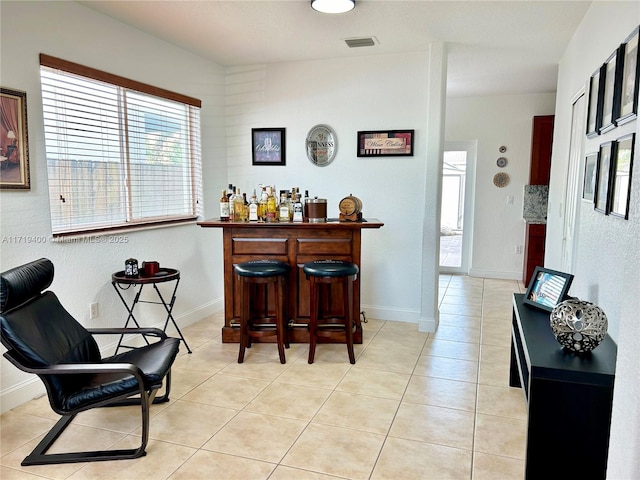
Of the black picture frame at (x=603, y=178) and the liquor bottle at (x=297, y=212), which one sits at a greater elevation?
the black picture frame at (x=603, y=178)

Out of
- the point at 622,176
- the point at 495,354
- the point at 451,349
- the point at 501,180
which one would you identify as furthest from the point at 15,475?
the point at 501,180

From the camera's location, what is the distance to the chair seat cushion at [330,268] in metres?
3.27

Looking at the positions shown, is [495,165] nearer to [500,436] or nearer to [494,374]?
[494,374]

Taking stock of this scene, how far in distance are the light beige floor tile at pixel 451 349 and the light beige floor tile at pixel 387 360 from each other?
6.2 inches

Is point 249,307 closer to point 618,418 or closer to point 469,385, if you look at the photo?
point 469,385

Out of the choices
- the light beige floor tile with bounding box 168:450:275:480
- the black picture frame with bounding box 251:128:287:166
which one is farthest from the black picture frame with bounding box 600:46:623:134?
the black picture frame with bounding box 251:128:287:166

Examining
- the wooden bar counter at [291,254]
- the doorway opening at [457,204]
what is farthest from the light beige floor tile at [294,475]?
the doorway opening at [457,204]

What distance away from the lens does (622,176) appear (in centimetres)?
201

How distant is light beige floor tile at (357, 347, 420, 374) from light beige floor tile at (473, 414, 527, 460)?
2.54ft

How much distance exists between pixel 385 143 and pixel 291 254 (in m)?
1.50

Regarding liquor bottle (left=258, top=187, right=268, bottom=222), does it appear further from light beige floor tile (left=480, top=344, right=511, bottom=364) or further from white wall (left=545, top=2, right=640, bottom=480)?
white wall (left=545, top=2, right=640, bottom=480)

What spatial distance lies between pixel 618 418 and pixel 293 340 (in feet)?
8.99

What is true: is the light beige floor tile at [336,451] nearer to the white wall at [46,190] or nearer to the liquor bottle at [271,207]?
the liquor bottle at [271,207]

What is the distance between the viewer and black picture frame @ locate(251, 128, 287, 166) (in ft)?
15.3
